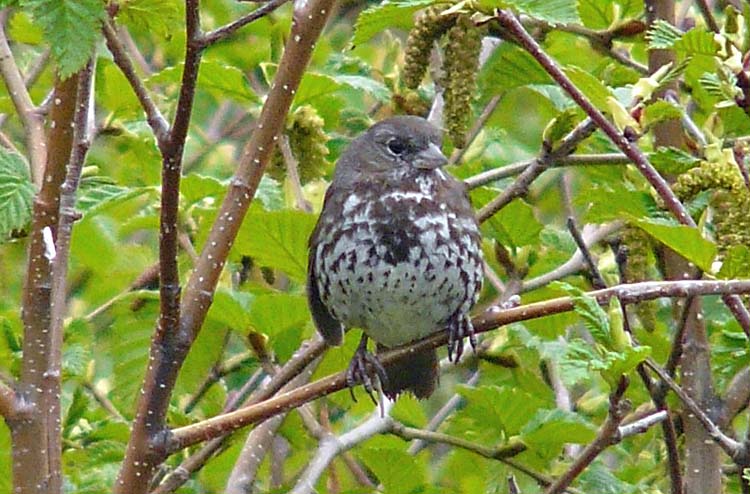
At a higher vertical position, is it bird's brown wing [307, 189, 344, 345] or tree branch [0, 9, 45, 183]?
tree branch [0, 9, 45, 183]

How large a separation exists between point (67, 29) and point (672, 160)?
1473 mm

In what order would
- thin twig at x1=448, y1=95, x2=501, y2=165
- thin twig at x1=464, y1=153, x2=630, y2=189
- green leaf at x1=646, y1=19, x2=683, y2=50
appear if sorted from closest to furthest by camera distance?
green leaf at x1=646, y1=19, x2=683, y2=50 → thin twig at x1=464, y1=153, x2=630, y2=189 → thin twig at x1=448, y1=95, x2=501, y2=165

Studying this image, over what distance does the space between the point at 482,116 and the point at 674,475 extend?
4.25 ft

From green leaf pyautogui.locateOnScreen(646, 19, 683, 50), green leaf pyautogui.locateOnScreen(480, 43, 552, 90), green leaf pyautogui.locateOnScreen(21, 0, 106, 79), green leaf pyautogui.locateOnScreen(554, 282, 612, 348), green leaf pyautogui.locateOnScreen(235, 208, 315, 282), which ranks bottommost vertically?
green leaf pyautogui.locateOnScreen(235, 208, 315, 282)

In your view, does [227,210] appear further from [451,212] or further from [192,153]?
[192,153]

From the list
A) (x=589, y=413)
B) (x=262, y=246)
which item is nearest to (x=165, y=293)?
(x=262, y=246)

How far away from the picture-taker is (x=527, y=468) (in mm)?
3451

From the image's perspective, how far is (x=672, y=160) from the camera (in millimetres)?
2975

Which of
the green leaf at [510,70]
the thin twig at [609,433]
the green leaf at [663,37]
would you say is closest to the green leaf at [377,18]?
the green leaf at [663,37]

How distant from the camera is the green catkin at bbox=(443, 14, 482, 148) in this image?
2.76 meters

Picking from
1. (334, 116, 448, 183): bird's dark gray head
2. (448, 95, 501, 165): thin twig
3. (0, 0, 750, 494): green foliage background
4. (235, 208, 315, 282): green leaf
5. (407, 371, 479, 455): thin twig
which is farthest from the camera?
(407, 371, 479, 455): thin twig

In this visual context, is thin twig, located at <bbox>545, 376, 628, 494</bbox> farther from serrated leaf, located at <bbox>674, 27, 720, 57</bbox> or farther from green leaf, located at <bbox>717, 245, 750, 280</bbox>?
serrated leaf, located at <bbox>674, 27, 720, 57</bbox>

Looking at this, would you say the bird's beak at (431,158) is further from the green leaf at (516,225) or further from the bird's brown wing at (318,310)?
the bird's brown wing at (318,310)

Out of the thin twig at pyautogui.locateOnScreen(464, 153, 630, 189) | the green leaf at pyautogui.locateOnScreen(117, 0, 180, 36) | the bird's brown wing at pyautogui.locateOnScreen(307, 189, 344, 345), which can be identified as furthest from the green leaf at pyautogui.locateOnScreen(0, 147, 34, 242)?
the thin twig at pyautogui.locateOnScreen(464, 153, 630, 189)
